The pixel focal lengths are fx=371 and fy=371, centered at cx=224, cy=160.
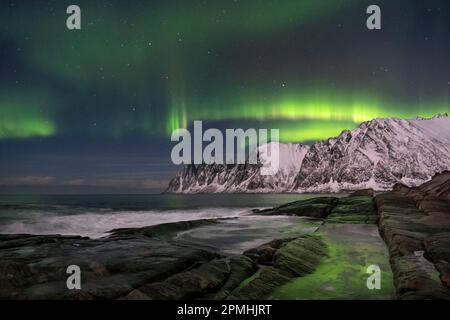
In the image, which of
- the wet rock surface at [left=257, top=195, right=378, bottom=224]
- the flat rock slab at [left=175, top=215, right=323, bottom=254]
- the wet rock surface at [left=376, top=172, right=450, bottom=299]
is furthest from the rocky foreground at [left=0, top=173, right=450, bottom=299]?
the wet rock surface at [left=257, top=195, right=378, bottom=224]

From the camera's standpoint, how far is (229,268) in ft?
43.2

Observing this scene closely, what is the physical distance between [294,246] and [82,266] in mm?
8500

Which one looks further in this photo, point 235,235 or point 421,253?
point 235,235

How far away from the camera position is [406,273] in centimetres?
1159

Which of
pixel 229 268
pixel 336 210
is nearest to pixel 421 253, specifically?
pixel 229 268

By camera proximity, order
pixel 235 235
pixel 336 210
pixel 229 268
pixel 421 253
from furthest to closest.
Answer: pixel 336 210 → pixel 235 235 → pixel 421 253 → pixel 229 268

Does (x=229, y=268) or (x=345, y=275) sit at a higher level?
(x=229, y=268)

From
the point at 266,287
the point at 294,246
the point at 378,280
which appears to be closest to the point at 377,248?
the point at 294,246

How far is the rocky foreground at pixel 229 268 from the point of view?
10.4 metres

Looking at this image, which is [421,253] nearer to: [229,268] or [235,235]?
[229,268]

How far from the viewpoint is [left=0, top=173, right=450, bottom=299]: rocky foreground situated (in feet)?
34.2

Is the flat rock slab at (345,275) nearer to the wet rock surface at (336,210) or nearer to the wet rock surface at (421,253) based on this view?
the wet rock surface at (421,253)

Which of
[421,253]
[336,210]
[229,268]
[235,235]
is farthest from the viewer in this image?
[336,210]
